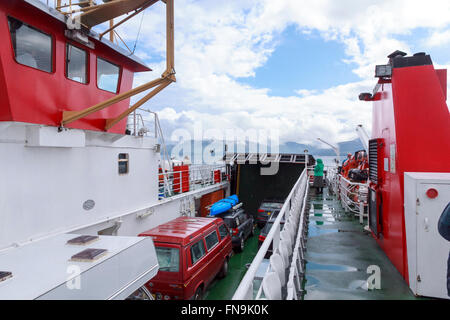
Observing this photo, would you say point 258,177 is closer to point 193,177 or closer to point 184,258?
point 193,177

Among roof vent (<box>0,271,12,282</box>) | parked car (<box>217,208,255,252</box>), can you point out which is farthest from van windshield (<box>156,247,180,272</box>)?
parked car (<box>217,208,255,252</box>)

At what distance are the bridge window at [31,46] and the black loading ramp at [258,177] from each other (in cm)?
1320

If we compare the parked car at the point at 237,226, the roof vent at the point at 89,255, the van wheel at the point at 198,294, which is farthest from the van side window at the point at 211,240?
the roof vent at the point at 89,255

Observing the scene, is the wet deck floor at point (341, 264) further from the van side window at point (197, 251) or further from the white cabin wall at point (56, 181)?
the white cabin wall at point (56, 181)

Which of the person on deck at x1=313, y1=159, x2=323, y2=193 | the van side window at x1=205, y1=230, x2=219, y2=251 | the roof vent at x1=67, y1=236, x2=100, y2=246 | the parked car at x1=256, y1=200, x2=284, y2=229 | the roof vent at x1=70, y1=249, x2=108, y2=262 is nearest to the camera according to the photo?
the roof vent at x1=70, y1=249, x2=108, y2=262

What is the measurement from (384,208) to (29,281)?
18.0 feet

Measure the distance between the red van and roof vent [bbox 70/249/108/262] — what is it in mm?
3384

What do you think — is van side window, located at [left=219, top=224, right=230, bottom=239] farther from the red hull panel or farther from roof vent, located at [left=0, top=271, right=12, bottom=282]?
roof vent, located at [left=0, top=271, right=12, bottom=282]

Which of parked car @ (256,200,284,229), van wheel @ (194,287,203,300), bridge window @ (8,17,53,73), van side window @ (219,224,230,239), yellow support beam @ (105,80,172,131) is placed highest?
bridge window @ (8,17,53,73)

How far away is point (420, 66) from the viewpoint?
457cm

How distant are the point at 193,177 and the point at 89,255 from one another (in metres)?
12.0

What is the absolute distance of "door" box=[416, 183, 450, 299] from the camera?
3.70 m

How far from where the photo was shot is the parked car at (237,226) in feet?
38.4

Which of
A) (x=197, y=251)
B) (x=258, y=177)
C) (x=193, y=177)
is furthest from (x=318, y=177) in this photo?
(x=197, y=251)
